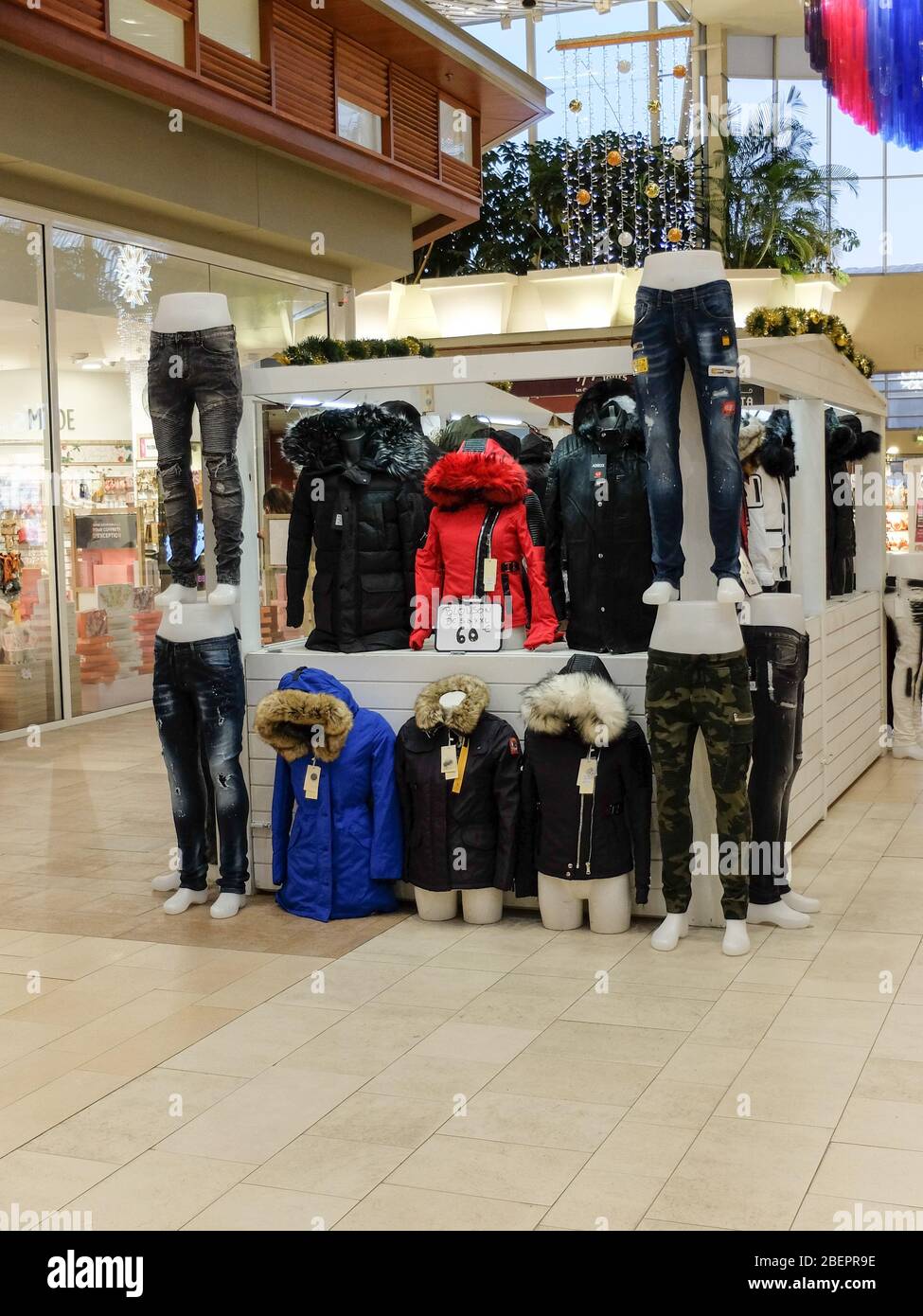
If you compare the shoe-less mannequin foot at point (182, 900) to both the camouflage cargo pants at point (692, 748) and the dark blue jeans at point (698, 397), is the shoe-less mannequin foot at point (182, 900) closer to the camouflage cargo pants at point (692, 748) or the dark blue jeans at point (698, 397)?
the camouflage cargo pants at point (692, 748)

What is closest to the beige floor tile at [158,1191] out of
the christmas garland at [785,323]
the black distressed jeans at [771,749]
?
the black distressed jeans at [771,749]

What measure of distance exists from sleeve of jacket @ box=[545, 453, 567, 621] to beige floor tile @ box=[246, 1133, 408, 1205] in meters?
2.50

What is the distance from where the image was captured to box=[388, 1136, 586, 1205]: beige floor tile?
9.20 feet

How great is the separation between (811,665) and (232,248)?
6809 millimetres

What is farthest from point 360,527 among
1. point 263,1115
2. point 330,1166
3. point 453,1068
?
point 330,1166

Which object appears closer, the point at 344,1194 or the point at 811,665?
the point at 344,1194

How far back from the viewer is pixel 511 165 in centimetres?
1742

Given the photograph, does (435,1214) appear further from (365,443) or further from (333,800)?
(365,443)

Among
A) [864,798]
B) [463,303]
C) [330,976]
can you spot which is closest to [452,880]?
[330,976]

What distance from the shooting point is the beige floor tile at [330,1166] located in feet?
9.34

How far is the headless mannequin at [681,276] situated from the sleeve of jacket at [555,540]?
648 mm

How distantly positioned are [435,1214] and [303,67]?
9.40m

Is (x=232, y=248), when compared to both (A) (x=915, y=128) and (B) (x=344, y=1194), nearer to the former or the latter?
(A) (x=915, y=128)

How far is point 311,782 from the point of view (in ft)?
15.8
